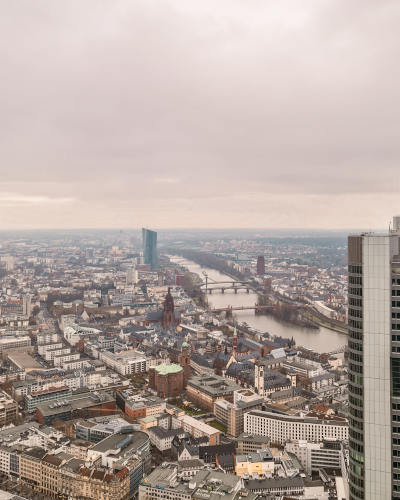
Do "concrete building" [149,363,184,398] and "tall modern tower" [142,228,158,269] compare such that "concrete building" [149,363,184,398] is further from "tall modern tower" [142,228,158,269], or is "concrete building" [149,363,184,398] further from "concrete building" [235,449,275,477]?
"tall modern tower" [142,228,158,269]

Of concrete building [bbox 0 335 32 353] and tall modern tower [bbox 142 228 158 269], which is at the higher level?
tall modern tower [bbox 142 228 158 269]

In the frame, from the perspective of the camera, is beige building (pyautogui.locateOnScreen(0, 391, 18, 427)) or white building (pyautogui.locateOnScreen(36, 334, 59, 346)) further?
white building (pyautogui.locateOnScreen(36, 334, 59, 346))

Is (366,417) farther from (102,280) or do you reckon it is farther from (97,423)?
(102,280)

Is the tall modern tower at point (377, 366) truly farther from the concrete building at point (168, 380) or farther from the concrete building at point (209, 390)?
the concrete building at point (168, 380)

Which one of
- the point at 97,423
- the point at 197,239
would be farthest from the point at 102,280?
the point at 197,239

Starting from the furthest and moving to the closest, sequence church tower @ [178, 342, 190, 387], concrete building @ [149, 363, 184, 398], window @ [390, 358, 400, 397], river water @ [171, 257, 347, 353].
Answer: river water @ [171, 257, 347, 353]
church tower @ [178, 342, 190, 387]
concrete building @ [149, 363, 184, 398]
window @ [390, 358, 400, 397]

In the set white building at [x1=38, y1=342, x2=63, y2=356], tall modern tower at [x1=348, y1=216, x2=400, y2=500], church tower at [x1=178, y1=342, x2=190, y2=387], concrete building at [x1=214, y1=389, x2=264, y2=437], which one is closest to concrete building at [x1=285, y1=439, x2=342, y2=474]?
concrete building at [x1=214, y1=389, x2=264, y2=437]
